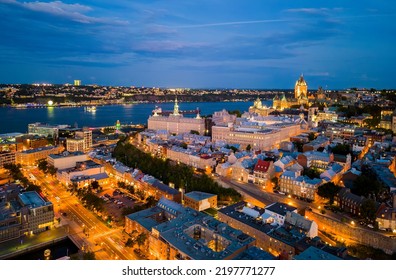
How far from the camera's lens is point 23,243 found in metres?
5.27

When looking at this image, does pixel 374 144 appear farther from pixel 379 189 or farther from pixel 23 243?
pixel 23 243

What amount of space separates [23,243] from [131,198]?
2.39 meters

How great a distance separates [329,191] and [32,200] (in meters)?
5.47

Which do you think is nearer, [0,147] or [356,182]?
[356,182]

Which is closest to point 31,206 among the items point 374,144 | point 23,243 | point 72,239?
point 23,243

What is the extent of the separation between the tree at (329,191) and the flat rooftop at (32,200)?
16.4 feet

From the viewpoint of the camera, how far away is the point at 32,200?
235 inches

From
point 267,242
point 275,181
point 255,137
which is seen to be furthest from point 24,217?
point 255,137

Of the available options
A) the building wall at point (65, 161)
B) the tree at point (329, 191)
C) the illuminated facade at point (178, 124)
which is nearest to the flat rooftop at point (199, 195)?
the tree at point (329, 191)

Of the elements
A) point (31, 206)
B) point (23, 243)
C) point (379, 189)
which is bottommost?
point (23, 243)

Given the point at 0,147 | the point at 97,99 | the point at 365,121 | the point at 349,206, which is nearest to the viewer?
the point at 349,206

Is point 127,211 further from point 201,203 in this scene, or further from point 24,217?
point 24,217

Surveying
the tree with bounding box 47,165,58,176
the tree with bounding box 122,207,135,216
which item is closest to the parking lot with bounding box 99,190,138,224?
the tree with bounding box 122,207,135,216
